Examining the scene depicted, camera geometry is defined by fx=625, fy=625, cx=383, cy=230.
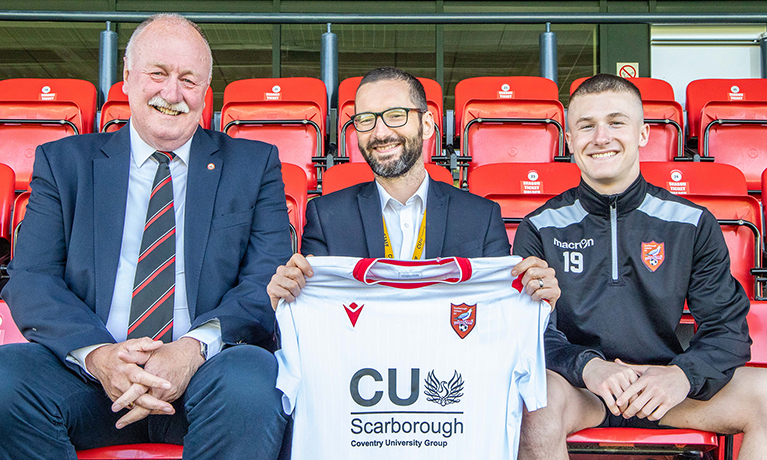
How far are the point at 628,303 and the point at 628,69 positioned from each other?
211 inches

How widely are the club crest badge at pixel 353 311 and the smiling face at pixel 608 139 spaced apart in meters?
0.98

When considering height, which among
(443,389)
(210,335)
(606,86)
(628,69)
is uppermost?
(628,69)

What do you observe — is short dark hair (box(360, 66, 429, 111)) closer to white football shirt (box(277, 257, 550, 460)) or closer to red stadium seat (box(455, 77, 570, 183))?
white football shirt (box(277, 257, 550, 460))

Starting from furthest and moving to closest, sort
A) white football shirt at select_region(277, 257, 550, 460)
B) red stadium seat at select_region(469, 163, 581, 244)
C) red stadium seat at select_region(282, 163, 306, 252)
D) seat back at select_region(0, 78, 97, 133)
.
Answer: seat back at select_region(0, 78, 97, 133), red stadium seat at select_region(469, 163, 581, 244), red stadium seat at select_region(282, 163, 306, 252), white football shirt at select_region(277, 257, 550, 460)

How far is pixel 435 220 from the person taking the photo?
2.09 m

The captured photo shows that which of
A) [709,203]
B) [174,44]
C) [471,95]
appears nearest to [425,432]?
[174,44]

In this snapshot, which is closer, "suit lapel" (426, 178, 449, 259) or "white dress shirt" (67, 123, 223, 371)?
"white dress shirt" (67, 123, 223, 371)

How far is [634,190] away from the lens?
82.9 inches

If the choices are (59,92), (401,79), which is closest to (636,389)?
(401,79)

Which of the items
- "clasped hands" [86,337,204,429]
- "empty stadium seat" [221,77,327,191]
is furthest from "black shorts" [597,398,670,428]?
"empty stadium seat" [221,77,327,191]

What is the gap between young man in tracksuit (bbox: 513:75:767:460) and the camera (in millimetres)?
1669

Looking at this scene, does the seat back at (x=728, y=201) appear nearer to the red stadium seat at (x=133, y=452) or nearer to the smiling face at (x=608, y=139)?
the smiling face at (x=608, y=139)

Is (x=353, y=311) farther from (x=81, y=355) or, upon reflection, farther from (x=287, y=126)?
(x=287, y=126)

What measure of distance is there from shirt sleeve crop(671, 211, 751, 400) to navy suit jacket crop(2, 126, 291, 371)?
4.00 ft
